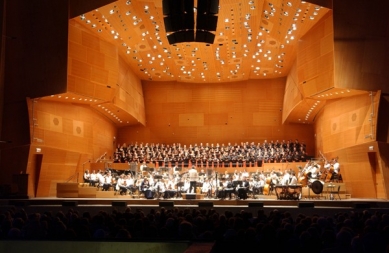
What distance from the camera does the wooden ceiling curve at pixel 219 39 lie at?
51.2 ft

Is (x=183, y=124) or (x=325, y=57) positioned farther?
(x=183, y=124)

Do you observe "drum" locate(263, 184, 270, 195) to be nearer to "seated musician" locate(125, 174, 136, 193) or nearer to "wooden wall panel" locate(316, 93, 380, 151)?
"wooden wall panel" locate(316, 93, 380, 151)

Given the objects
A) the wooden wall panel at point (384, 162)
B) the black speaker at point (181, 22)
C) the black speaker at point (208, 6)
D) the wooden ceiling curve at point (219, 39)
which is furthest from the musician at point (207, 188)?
the black speaker at point (208, 6)

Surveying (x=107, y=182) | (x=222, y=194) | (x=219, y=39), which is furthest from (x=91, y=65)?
(x=222, y=194)

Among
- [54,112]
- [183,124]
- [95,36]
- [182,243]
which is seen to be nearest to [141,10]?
[95,36]

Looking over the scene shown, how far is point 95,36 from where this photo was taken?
17.1 metres

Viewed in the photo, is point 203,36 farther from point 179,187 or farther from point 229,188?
point 179,187

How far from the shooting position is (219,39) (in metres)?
18.0

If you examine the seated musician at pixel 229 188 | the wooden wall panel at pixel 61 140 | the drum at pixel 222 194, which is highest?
the wooden wall panel at pixel 61 140

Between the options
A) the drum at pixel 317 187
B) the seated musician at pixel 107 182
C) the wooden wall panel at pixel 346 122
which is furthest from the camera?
the seated musician at pixel 107 182

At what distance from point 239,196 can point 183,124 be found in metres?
10.8

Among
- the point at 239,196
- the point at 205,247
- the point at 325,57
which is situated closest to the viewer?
the point at 205,247

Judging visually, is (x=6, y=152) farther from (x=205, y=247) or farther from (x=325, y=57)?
(x=205, y=247)

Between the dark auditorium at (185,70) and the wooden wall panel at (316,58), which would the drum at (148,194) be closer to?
the dark auditorium at (185,70)
